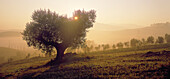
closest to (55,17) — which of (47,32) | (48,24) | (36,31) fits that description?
(48,24)

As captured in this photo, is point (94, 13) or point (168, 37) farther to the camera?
point (168, 37)

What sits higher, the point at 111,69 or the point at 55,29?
the point at 55,29

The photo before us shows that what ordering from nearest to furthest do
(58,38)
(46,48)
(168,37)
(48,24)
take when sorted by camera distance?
(48,24)
(58,38)
(46,48)
(168,37)

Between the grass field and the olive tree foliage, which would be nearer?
the grass field

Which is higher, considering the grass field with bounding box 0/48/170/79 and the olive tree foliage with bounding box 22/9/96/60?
the olive tree foliage with bounding box 22/9/96/60

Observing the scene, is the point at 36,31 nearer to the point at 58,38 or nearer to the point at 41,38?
the point at 41,38

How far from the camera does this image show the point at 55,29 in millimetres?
35625

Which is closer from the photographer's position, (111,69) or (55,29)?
(111,69)

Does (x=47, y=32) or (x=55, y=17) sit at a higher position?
(x=55, y=17)

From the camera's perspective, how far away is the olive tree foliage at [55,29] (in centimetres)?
3528

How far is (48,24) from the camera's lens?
3494cm

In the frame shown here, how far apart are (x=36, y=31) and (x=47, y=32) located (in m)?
3.72

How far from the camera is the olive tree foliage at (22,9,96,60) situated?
35281 mm

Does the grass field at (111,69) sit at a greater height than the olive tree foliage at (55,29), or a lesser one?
lesser
